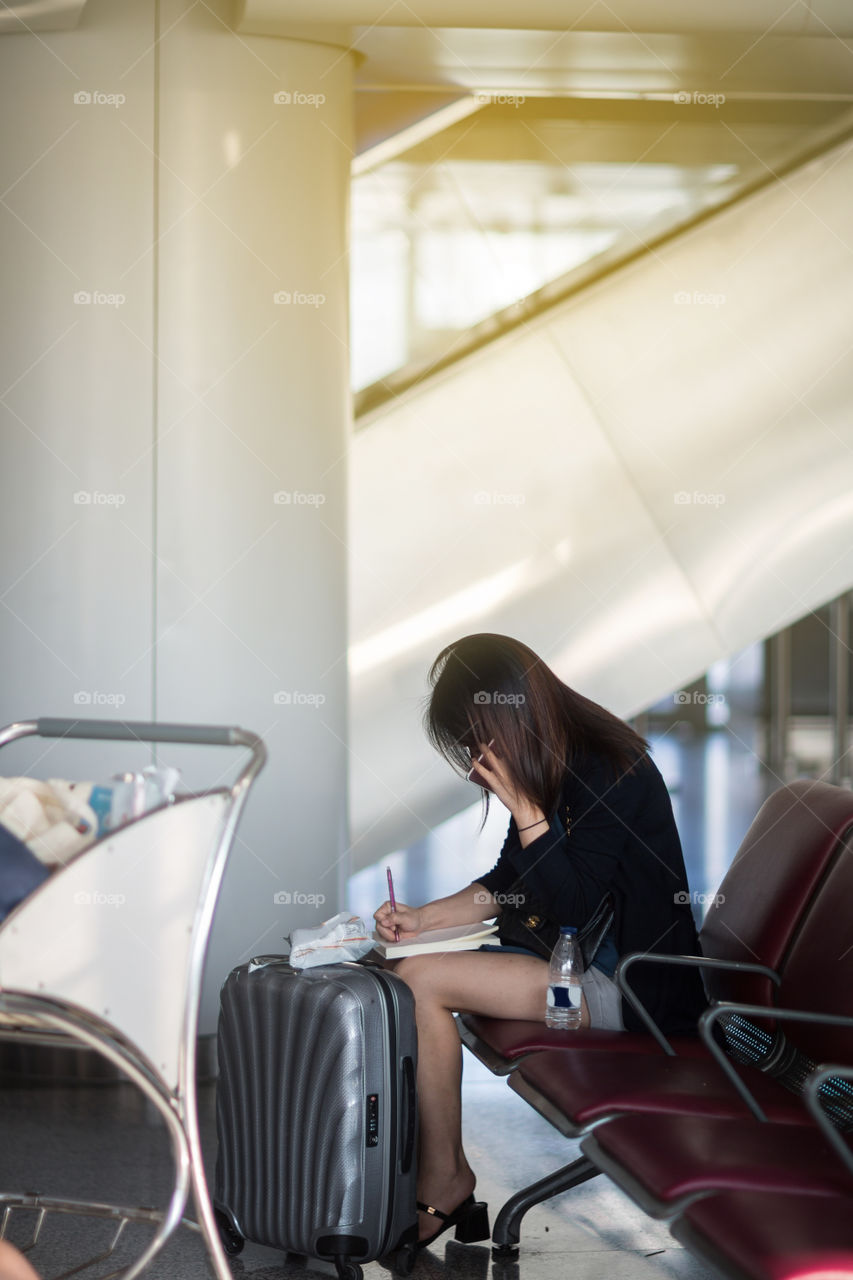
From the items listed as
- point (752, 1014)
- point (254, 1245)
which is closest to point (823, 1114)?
point (752, 1014)

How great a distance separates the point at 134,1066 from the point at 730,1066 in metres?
0.95

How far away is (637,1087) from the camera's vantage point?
2.13 metres

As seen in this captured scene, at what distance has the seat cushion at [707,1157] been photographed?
5.55 ft

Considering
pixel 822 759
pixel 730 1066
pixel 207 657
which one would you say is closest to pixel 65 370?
pixel 207 657

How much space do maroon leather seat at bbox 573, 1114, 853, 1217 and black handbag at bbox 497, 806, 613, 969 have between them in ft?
2.22

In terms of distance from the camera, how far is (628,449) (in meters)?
4.50

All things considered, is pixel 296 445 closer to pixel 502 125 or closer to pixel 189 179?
pixel 189 179

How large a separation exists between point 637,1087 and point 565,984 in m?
0.50

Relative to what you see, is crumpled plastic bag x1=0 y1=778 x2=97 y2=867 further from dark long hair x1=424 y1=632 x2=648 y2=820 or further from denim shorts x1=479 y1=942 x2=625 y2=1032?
denim shorts x1=479 y1=942 x2=625 y2=1032

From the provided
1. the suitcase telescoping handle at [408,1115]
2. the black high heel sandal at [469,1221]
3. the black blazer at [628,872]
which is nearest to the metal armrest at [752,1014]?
the black blazer at [628,872]

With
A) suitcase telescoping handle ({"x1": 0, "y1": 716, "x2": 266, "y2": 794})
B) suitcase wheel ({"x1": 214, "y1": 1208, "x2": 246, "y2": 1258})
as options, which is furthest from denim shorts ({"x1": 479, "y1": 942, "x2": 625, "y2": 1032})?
suitcase telescoping handle ({"x1": 0, "y1": 716, "x2": 266, "y2": 794})

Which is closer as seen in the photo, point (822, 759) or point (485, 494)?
point (485, 494)

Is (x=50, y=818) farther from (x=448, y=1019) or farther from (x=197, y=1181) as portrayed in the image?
(x=448, y=1019)

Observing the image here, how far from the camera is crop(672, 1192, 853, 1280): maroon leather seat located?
143 cm
